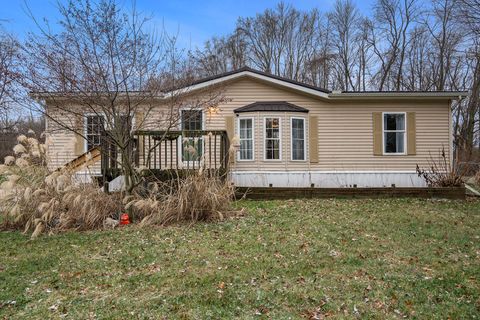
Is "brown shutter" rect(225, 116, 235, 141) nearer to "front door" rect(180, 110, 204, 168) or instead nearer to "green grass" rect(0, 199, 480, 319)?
"front door" rect(180, 110, 204, 168)

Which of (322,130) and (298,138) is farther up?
(322,130)

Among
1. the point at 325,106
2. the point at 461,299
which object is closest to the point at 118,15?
the point at 461,299

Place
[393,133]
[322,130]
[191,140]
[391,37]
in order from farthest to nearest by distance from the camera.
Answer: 1. [391,37]
2. [393,133]
3. [322,130]
4. [191,140]

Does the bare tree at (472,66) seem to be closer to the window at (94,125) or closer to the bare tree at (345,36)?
the bare tree at (345,36)

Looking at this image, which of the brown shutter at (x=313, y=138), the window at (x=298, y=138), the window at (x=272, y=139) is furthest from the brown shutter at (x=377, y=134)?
the window at (x=272, y=139)

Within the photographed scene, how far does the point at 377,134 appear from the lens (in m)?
11.5

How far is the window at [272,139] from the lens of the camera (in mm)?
10969

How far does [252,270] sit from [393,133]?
380 inches

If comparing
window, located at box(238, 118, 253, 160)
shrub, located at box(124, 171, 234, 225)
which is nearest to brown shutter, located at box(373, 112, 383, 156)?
window, located at box(238, 118, 253, 160)

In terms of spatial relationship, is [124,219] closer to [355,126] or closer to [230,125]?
Result: [230,125]

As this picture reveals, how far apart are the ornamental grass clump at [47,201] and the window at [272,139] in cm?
585

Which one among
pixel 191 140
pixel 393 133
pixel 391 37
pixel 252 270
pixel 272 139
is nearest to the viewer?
pixel 252 270

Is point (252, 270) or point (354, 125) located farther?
point (354, 125)

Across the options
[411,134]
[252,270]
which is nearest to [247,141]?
[411,134]
